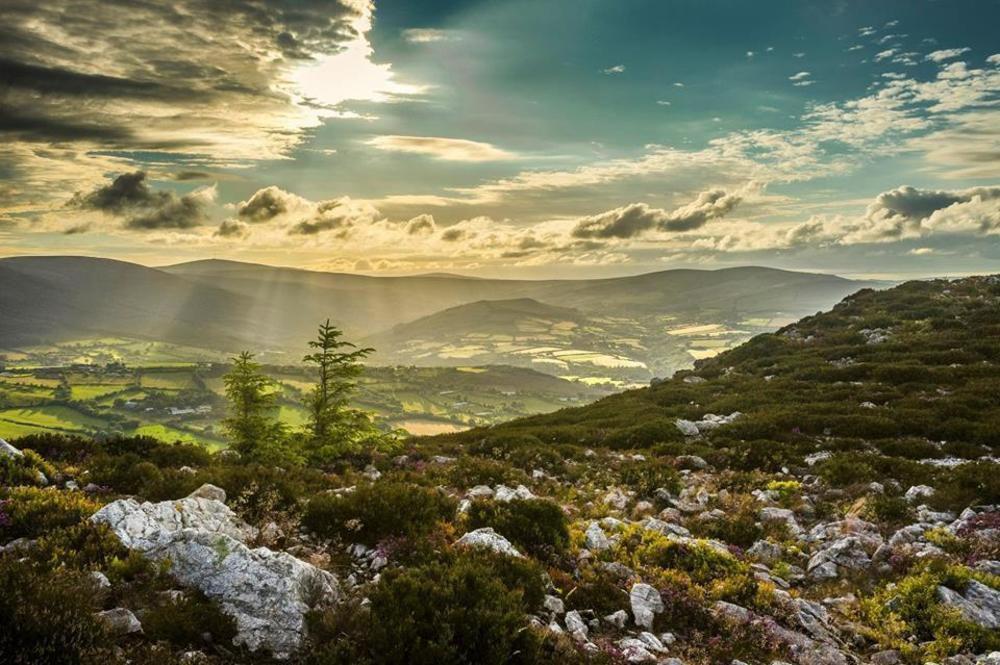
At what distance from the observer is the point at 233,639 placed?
6.48 meters

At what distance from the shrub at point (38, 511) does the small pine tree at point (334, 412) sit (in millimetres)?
10313

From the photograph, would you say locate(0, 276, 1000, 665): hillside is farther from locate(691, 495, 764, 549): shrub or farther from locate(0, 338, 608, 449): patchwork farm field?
locate(0, 338, 608, 449): patchwork farm field

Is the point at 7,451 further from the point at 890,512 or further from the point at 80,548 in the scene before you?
the point at 890,512

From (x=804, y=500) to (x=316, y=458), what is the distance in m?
15.9

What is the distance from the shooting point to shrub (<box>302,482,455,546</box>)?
33.0 feet

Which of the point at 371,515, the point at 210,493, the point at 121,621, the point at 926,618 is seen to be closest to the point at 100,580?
the point at 121,621

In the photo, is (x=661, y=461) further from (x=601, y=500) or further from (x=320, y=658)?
(x=320, y=658)

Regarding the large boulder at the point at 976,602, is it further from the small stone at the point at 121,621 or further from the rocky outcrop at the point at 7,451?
the rocky outcrop at the point at 7,451

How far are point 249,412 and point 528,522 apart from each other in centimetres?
1140

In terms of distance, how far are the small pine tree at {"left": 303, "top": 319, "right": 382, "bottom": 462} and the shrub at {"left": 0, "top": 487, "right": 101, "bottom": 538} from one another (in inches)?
406

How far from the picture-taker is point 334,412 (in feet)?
68.1

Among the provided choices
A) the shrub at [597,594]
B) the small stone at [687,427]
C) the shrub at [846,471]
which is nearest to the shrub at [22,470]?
the shrub at [597,594]

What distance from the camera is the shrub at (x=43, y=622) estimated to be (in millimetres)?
5117

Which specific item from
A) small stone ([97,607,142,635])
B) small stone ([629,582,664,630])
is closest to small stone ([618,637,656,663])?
small stone ([629,582,664,630])
